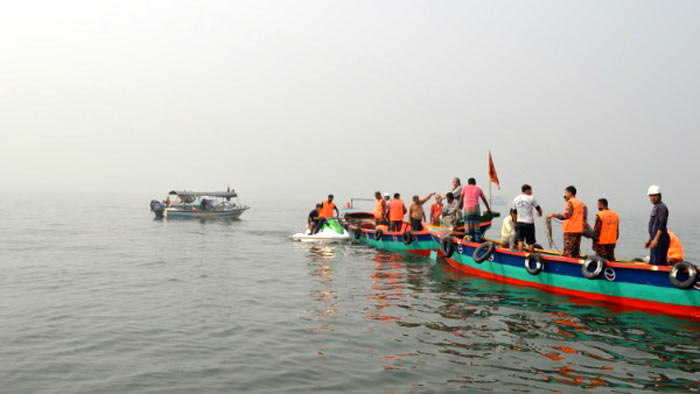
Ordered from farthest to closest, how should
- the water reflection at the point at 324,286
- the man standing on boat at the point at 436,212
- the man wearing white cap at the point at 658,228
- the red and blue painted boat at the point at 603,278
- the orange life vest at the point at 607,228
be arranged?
1. the man standing on boat at the point at 436,212
2. the orange life vest at the point at 607,228
3. the water reflection at the point at 324,286
4. the man wearing white cap at the point at 658,228
5. the red and blue painted boat at the point at 603,278

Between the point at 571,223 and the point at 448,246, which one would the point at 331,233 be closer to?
the point at 448,246

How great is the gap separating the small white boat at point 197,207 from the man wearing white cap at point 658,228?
45.3 m

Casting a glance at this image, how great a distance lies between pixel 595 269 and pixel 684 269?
2100mm

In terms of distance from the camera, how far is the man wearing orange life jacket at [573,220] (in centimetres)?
1324

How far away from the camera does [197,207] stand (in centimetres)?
5397

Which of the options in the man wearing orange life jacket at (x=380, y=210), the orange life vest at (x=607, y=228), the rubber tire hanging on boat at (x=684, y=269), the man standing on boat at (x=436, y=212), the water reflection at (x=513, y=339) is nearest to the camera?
the water reflection at (x=513, y=339)

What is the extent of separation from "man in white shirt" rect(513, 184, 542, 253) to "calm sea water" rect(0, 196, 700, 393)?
140 centimetres

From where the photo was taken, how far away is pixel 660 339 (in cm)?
981

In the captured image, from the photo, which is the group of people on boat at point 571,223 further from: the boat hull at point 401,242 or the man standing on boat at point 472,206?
the boat hull at point 401,242

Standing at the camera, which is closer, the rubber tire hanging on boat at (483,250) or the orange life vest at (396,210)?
the rubber tire hanging on boat at (483,250)

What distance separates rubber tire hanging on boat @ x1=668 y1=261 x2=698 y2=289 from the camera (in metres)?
10.6

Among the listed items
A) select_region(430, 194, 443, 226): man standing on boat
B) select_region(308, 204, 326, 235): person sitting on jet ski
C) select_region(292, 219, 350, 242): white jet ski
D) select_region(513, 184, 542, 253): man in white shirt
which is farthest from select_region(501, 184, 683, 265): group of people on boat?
select_region(308, 204, 326, 235): person sitting on jet ski

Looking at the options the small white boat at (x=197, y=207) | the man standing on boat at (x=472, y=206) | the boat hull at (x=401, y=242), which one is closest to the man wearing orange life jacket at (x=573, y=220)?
the man standing on boat at (x=472, y=206)

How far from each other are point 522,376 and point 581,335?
3.09 m
